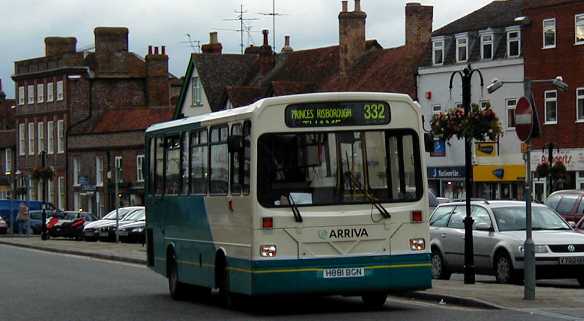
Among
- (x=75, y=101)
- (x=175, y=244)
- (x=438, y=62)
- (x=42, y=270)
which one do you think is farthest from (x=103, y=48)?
(x=175, y=244)

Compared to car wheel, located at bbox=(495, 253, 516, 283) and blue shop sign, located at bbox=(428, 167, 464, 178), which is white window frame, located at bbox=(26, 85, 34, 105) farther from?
car wheel, located at bbox=(495, 253, 516, 283)

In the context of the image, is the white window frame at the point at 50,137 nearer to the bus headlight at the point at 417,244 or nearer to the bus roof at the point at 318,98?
the bus roof at the point at 318,98

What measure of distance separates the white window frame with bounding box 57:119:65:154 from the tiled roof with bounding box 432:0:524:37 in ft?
123

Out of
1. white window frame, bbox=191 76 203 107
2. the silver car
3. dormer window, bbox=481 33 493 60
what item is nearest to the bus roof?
the silver car

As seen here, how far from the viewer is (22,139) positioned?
110 m

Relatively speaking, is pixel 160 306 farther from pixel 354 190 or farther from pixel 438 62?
pixel 438 62

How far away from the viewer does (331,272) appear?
19344 mm

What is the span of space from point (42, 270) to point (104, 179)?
60546 millimetres

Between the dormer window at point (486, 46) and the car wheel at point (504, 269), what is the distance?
42211 mm

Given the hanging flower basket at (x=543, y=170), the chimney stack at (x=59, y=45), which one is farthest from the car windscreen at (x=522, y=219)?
the chimney stack at (x=59, y=45)

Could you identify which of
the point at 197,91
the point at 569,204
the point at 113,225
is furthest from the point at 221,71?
the point at 569,204

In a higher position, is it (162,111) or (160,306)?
(162,111)

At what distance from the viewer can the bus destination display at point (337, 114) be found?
19766 millimetres

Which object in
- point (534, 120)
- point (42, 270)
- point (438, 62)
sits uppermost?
point (438, 62)
